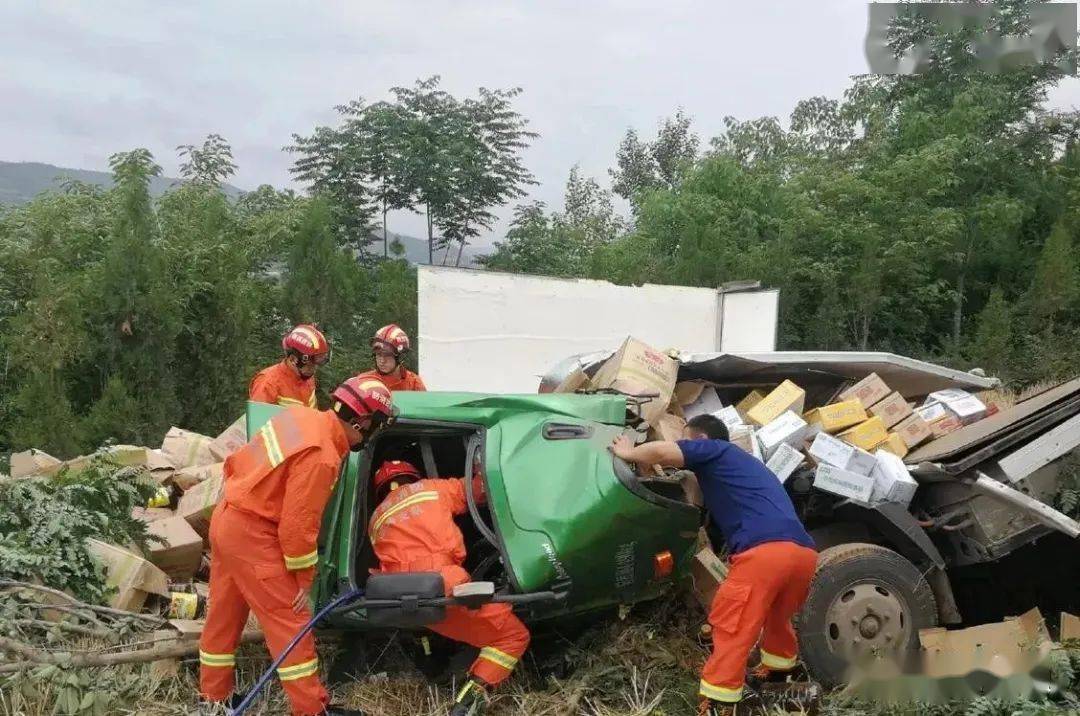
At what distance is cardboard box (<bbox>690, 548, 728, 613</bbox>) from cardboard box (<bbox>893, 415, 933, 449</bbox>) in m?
1.48

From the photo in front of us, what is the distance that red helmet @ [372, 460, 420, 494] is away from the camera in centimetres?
397

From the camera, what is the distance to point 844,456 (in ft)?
14.8

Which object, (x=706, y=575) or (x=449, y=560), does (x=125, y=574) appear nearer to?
(x=449, y=560)

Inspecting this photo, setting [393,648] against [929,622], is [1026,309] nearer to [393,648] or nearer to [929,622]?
[929,622]

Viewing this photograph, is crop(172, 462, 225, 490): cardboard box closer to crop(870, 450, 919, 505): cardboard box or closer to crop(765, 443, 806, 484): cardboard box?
crop(765, 443, 806, 484): cardboard box

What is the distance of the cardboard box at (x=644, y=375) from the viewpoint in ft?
16.3

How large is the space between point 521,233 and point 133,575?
12.5m

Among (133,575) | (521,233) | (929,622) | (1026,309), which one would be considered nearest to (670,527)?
(929,622)

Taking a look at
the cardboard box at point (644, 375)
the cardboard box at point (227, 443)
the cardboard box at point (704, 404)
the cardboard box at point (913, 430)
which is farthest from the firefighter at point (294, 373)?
the cardboard box at point (913, 430)

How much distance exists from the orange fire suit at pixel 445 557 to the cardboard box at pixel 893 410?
2.66 metres

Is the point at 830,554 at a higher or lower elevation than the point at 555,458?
lower

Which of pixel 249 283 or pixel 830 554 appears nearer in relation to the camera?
pixel 830 554

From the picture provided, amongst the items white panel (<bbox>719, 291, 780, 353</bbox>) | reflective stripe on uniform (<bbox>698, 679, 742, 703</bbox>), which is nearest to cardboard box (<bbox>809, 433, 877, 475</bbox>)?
reflective stripe on uniform (<bbox>698, 679, 742, 703</bbox>)

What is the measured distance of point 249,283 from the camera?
10.6m
